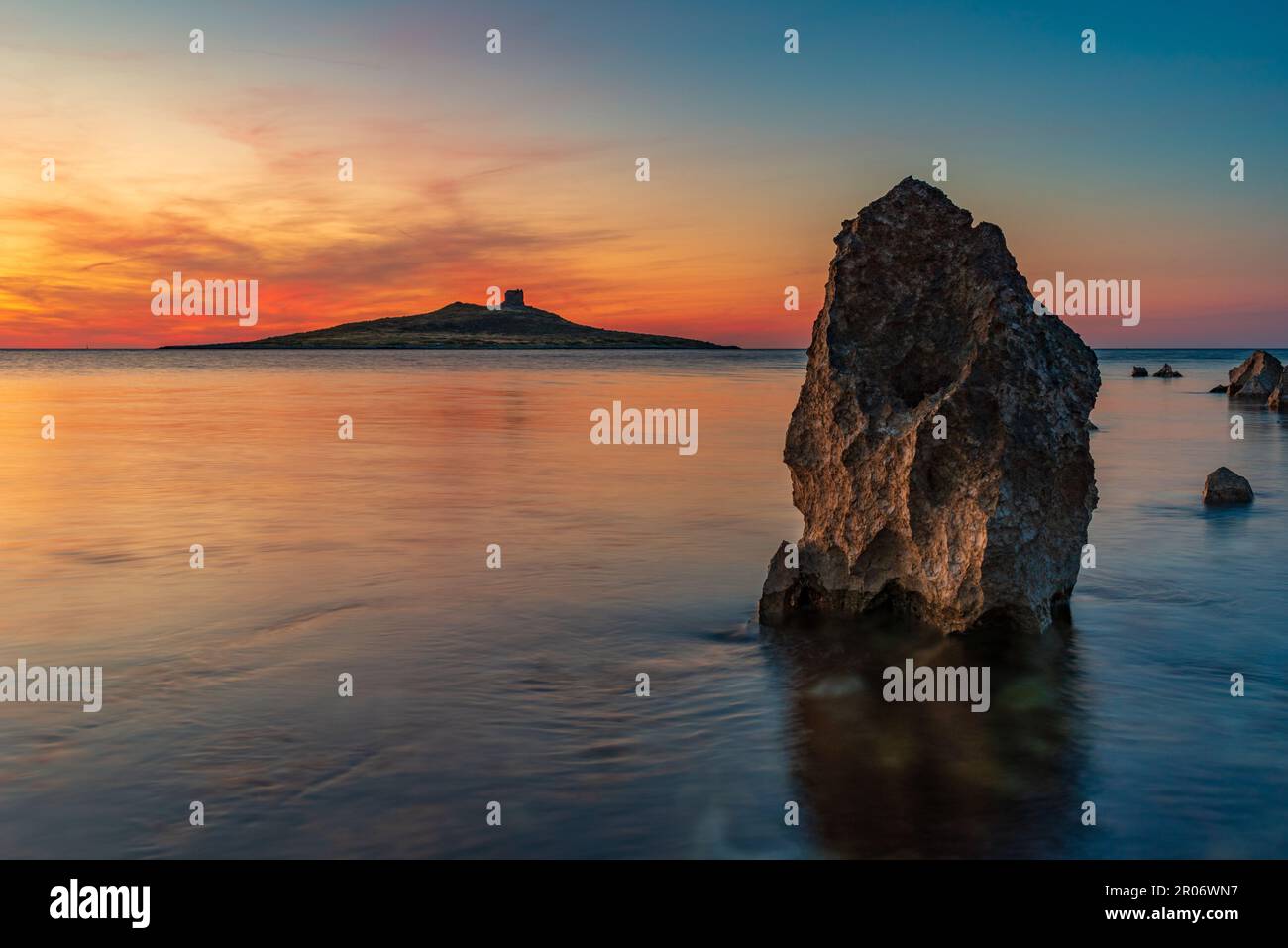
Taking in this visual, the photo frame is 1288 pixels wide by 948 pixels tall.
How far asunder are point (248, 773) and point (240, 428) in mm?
27321

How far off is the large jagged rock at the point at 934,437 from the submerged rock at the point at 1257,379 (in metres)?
47.3

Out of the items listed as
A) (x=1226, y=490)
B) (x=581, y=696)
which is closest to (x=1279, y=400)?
(x=1226, y=490)

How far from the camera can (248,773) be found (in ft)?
21.6

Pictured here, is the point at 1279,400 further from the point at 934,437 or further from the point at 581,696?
the point at 581,696

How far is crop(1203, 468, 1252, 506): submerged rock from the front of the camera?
686 inches

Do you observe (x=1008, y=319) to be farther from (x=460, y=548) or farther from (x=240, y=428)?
(x=240, y=428)

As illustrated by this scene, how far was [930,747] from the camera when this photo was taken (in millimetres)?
6980

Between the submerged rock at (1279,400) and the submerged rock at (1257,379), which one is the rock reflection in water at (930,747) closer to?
the submerged rock at (1279,400)

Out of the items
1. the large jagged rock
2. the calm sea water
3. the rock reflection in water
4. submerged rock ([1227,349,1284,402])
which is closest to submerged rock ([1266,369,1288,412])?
submerged rock ([1227,349,1284,402])

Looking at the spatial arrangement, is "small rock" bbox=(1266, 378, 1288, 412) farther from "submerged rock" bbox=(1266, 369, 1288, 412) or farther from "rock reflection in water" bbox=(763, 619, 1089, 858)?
"rock reflection in water" bbox=(763, 619, 1089, 858)

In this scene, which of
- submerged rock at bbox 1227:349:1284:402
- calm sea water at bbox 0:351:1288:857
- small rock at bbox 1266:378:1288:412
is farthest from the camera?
submerged rock at bbox 1227:349:1284:402

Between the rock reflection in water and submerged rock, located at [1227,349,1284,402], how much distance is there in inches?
1904

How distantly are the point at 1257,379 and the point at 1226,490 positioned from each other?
3944 cm
